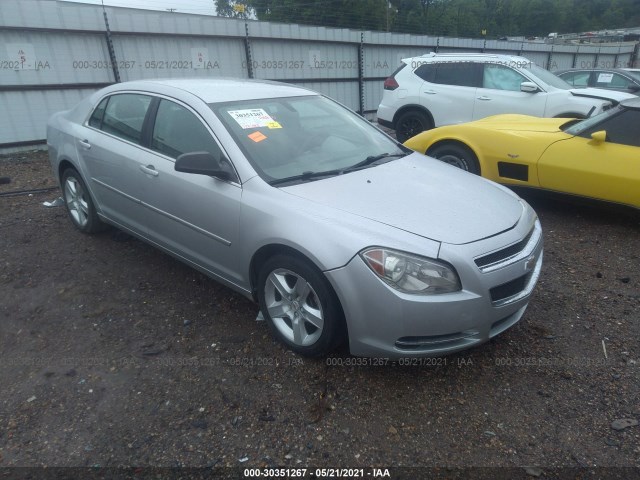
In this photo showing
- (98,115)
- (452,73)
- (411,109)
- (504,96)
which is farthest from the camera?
(411,109)

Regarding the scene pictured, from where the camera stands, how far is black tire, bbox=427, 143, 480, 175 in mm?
5395

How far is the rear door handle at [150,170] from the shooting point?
11.5 feet

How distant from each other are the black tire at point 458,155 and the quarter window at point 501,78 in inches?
133

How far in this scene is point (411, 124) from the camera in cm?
917

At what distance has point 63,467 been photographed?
223 centimetres

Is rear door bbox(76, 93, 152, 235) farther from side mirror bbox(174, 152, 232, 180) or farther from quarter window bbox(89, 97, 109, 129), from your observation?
side mirror bbox(174, 152, 232, 180)

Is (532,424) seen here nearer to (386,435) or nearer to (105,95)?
(386,435)

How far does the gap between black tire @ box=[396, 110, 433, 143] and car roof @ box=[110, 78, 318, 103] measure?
534 centimetres

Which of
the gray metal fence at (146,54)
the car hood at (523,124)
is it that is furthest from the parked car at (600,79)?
the car hood at (523,124)

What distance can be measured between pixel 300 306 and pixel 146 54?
832 centimetres

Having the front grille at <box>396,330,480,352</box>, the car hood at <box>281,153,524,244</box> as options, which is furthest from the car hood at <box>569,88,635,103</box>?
the front grille at <box>396,330,480,352</box>

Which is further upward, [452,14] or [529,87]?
[452,14]

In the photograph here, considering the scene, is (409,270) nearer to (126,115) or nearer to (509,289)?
(509,289)

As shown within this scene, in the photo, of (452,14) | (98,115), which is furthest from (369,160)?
(452,14)
